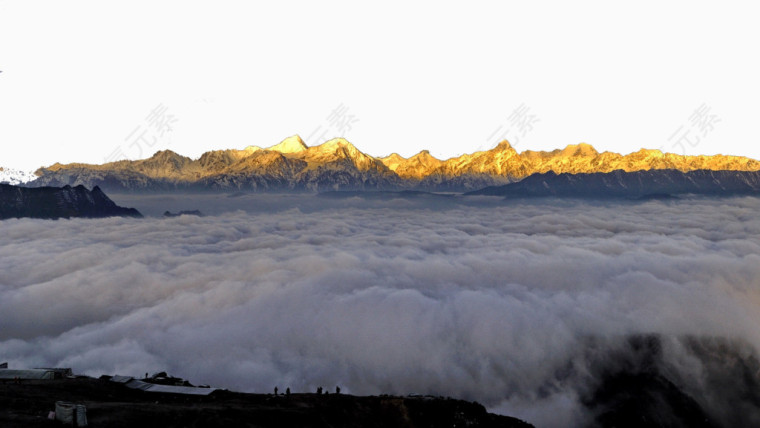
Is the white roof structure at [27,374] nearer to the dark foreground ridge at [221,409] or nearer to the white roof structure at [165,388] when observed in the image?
the dark foreground ridge at [221,409]

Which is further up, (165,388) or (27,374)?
(27,374)

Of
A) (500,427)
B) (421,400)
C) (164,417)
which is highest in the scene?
(164,417)

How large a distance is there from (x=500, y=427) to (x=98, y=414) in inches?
3198

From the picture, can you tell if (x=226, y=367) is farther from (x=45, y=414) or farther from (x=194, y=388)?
(x=45, y=414)

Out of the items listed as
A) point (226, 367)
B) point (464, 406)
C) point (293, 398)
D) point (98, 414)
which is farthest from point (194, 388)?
point (226, 367)

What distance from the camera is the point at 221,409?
75438 mm

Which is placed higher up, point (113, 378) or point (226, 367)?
point (113, 378)

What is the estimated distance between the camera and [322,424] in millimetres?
81875

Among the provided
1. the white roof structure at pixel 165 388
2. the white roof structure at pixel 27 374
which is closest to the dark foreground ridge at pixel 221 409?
the white roof structure at pixel 165 388

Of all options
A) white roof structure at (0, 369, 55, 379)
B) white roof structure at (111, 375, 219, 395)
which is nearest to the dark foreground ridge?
white roof structure at (111, 375, 219, 395)

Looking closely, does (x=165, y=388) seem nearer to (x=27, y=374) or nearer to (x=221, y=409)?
(x=221, y=409)

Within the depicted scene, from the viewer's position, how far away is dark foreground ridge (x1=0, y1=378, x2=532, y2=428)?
67.0 meters

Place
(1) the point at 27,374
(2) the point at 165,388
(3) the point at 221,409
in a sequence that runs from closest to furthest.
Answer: (3) the point at 221,409
(2) the point at 165,388
(1) the point at 27,374

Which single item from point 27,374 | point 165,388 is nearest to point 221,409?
point 165,388
